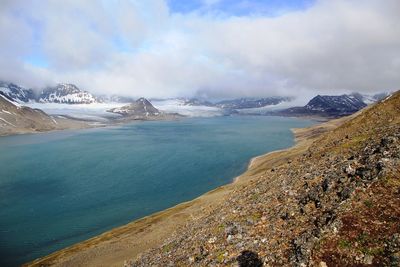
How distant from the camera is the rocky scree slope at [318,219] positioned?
2153 centimetres

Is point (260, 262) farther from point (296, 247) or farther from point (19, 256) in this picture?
point (19, 256)

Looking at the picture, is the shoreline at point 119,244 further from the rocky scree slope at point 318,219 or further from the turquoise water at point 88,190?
the rocky scree slope at point 318,219

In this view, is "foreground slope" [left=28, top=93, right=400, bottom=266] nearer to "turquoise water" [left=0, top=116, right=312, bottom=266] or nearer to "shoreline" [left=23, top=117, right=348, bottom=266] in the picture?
"shoreline" [left=23, top=117, right=348, bottom=266]

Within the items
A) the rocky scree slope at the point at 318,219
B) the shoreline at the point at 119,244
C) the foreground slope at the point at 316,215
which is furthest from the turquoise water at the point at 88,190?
the rocky scree slope at the point at 318,219

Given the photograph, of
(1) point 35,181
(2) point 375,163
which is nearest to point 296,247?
(2) point 375,163

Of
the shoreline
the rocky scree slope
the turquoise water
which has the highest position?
the rocky scree slope

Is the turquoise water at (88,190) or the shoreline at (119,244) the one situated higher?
the shoreline at (119,244)

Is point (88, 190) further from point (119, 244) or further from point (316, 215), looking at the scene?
point (316, 215)

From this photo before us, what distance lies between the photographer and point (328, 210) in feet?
86.9

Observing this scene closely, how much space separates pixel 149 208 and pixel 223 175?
42711 mm

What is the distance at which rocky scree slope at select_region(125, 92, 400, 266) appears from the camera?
21.5m

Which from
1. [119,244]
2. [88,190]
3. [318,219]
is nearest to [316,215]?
[318,219]

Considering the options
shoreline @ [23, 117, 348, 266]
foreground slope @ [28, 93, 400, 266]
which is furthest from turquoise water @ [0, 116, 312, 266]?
foreground slope @ [28, 93, 400, 266]

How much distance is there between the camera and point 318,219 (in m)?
25.8
